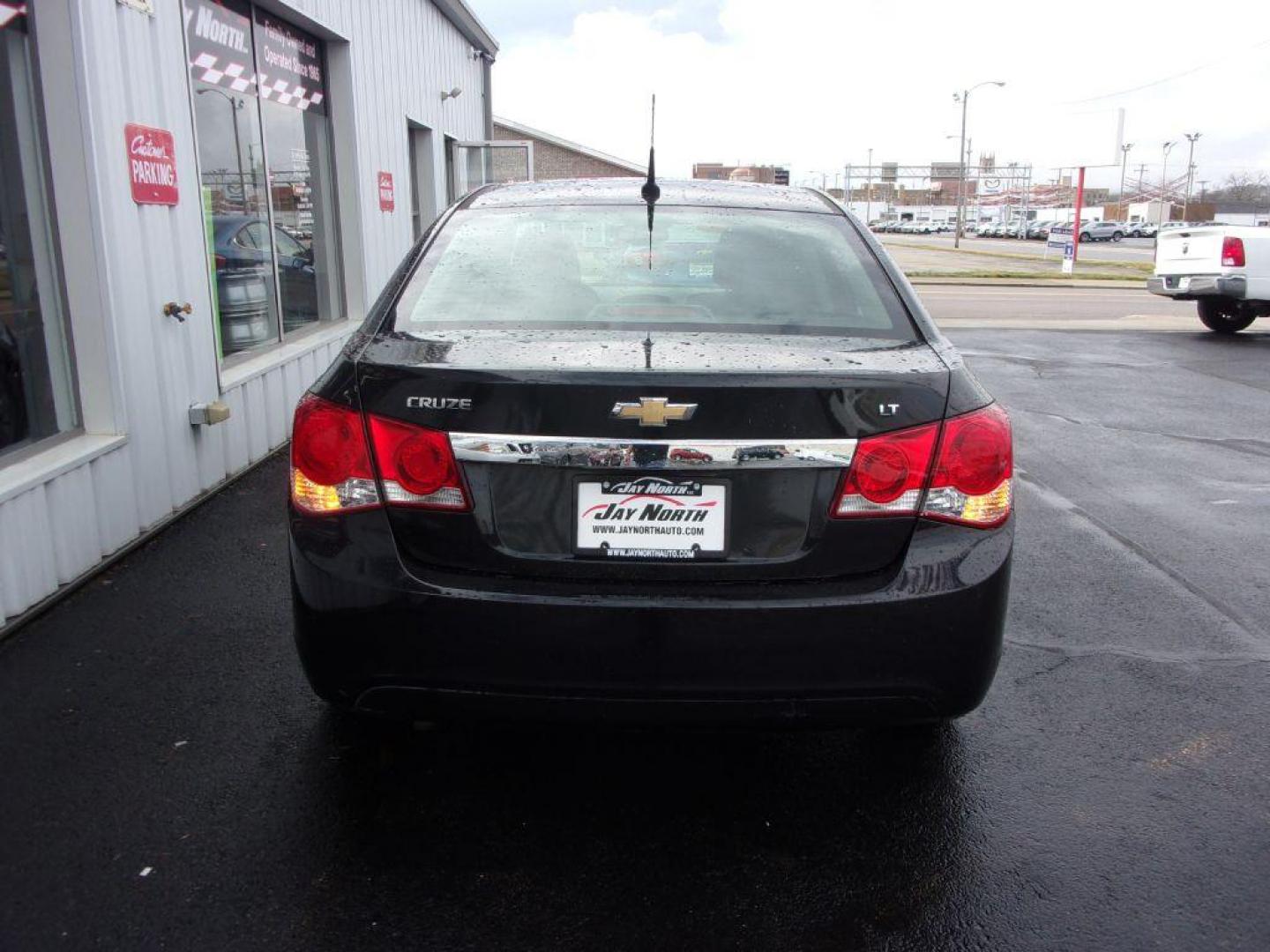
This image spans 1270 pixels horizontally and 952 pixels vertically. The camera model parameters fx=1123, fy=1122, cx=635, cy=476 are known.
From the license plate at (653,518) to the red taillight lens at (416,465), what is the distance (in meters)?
0.29

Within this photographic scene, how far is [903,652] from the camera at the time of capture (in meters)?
2.60

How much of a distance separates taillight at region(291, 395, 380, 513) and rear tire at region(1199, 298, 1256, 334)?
15.9 meters

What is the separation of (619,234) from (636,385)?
3.45 ft

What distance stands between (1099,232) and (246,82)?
74.7 meters

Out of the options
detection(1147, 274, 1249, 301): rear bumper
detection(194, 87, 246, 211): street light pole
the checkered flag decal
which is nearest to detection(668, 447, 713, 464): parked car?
the checkered flag decal

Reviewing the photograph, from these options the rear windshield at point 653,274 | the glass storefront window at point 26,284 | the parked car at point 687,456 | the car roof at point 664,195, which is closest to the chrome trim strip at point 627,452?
the parked car at point 687,456

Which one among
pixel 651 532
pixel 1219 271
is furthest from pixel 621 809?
pixel 1219 271

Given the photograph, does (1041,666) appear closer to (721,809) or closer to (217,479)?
(721,809)

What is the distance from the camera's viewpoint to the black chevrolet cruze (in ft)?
8.27

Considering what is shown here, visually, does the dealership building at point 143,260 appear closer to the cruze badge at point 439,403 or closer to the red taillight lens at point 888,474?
the cruze badge at point 439,403

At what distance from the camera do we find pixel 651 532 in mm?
2539

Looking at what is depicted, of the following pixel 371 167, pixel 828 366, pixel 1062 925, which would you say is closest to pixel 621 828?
pixel 1062 925

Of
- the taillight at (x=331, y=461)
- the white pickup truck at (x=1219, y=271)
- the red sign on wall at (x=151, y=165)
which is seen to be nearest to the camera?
the taillight at (x=331, y=461)

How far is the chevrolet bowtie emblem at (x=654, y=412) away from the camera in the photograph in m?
2.50
